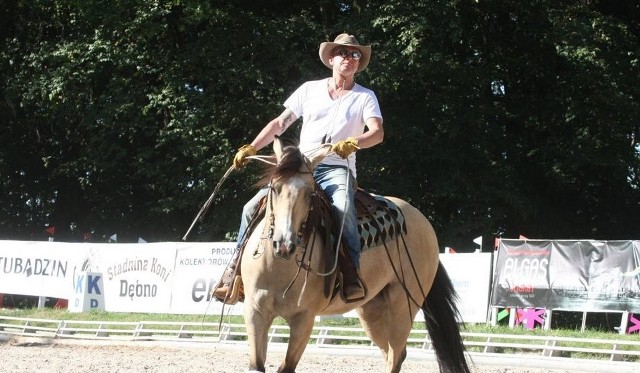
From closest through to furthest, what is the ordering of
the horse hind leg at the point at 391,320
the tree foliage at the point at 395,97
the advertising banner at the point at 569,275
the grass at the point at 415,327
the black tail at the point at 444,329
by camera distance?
the horse hind leg at the point at 391,320
the black tail at the point at 444,329
the grass at the point at 415,327
the advertising banner at the point at 569,275
the tree foliage at the point at 395,97

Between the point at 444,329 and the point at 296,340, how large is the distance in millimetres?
2632

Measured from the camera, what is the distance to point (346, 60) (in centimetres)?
790

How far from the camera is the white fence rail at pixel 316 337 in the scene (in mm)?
13123

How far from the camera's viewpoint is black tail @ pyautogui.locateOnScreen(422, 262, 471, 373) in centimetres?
911

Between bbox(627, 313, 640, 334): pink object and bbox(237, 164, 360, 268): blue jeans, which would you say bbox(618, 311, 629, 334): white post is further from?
bbox(237, 164, 360, 268): blue jeans

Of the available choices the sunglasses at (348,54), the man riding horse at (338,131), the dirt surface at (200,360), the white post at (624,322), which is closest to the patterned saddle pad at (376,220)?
the man riding horse at (338,131)

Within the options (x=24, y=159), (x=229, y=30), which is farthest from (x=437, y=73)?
(x=24, y=159)

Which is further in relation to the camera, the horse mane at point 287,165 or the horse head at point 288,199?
the horse mane at point 287,165

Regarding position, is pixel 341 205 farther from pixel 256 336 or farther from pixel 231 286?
pixel 256 336

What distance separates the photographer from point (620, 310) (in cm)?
1491

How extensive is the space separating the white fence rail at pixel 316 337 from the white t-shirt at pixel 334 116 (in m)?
4.80

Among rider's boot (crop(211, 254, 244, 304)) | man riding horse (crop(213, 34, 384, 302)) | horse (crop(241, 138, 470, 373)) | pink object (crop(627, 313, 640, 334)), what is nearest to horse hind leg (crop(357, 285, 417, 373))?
horse (crop(241, 138, 470, 373))

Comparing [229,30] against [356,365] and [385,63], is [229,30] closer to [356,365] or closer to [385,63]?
[385,63]

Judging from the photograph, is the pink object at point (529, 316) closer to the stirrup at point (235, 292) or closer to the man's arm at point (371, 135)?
the man's arm at point (371, 135)
